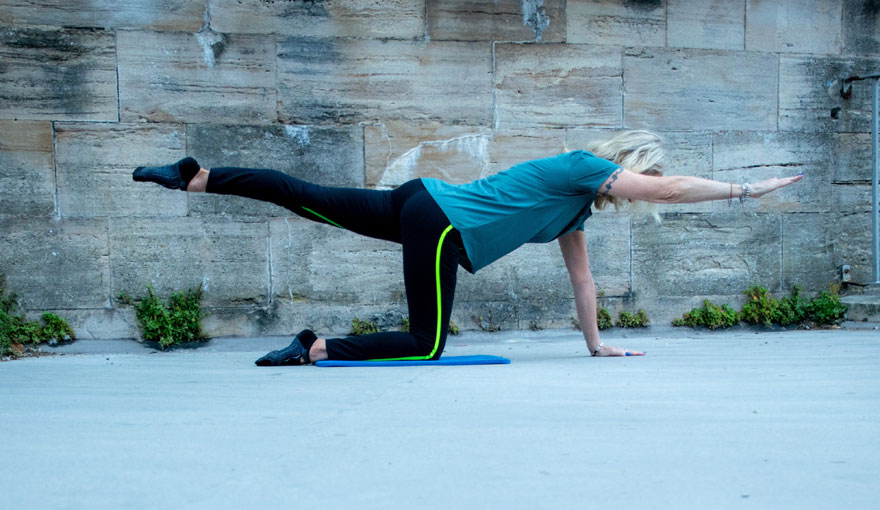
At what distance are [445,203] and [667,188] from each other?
104 cm

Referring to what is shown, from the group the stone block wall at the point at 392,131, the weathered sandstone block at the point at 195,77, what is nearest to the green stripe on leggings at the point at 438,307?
the stone block wall at the point at 392,131

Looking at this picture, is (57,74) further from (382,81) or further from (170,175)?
(382,81)

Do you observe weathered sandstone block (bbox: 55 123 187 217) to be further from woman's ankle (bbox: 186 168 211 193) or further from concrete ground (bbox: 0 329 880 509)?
concrete ground (bbox: 0 329 880 509)

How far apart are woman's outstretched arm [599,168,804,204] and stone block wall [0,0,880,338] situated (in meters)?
2.01

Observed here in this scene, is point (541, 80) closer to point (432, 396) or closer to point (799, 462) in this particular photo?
point (432, 396)

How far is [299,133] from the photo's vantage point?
5.09 meters

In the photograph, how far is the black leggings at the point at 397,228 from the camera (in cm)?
333

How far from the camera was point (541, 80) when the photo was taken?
17.5 feet

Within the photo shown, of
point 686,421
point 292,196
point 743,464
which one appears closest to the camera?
point 743,464

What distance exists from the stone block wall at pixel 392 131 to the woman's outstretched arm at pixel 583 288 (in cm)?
146

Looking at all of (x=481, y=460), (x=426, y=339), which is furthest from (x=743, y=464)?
(x=426, y=339)

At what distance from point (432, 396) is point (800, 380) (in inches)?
57.5

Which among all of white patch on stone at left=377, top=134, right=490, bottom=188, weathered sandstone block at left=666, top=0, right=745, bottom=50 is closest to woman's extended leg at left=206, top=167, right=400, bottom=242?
white patch on stone at left=377, top=134, right=490, bottom=188

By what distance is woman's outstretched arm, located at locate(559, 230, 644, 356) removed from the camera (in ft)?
A: 12.7
